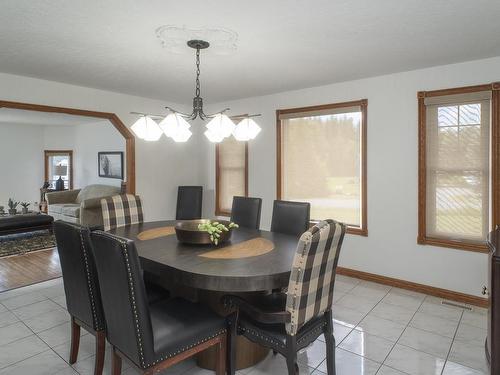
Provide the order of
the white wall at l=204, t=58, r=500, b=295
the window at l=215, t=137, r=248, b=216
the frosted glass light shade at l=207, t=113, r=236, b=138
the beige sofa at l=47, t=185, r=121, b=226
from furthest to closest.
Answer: the beige sofa at l=47, t=185, r=121, b=226, the window at l=215, t=137, r=248, b=216, the white wall at l=204, t=58, r=500, b=295, the frosted glass light shade at l=207, t=113, r=236, b=138

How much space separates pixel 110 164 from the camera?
7949 mm

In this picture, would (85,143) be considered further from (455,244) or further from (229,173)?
(455,244)

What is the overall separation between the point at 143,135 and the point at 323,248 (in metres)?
1.75

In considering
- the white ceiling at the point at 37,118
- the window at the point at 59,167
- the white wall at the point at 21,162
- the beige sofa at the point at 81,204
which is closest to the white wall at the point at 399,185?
the beige sofa at the point at 81,204

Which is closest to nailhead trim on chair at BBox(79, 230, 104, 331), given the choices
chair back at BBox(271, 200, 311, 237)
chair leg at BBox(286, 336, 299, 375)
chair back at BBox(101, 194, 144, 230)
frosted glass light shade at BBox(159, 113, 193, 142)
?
frosted glass light shade at BBox(159, 113, 193, 142)

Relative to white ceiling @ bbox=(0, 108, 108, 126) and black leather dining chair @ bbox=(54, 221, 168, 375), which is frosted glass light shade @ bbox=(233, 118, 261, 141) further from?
white ceiling @ bbox=(0, 108, 108, 126)

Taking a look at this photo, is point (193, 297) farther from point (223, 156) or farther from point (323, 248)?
point (223, 156)

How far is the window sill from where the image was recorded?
333 centimetres

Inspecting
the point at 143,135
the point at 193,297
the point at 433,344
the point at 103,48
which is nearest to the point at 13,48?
the point at 103,48

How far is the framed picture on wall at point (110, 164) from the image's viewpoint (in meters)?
7.70

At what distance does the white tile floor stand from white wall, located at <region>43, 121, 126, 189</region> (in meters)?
4.78

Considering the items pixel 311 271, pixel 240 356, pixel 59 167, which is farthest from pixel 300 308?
pixel 59 167

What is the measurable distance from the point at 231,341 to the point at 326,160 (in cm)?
288

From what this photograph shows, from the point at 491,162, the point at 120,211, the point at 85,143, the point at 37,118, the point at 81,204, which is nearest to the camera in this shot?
the point at 491,162
